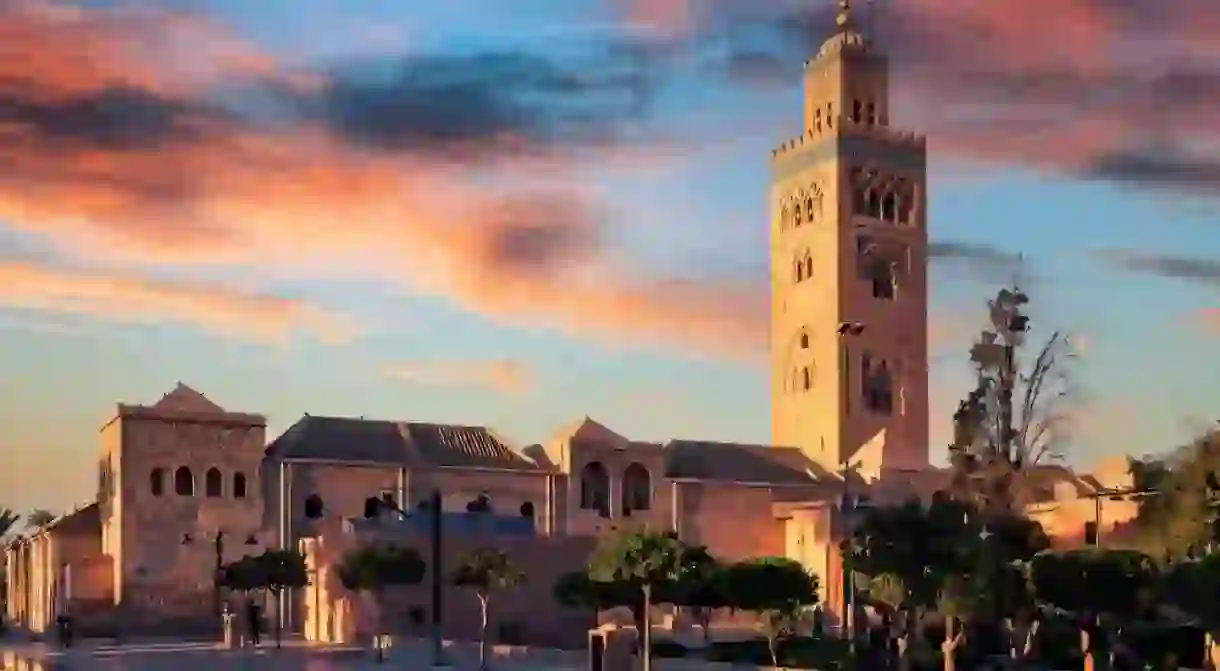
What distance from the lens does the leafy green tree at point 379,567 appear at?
43312 mm

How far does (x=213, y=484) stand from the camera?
5188cm

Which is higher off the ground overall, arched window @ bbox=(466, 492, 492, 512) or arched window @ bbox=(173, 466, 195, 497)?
arched window @ bbox=(173, 466, 195, 497)

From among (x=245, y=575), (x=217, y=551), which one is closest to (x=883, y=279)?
(x=217, y=551)

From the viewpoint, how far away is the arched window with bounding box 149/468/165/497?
167 feet

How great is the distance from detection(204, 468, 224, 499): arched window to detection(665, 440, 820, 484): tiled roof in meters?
16.5

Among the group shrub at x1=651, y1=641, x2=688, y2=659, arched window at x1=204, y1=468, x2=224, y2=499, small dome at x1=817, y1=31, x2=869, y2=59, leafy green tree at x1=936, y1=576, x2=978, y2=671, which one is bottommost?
shrub at x1=651, y1=641, x2=688, y2=659

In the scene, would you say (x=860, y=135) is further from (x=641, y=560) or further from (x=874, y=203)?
(x=641, y=560)

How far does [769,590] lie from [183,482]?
21.2m

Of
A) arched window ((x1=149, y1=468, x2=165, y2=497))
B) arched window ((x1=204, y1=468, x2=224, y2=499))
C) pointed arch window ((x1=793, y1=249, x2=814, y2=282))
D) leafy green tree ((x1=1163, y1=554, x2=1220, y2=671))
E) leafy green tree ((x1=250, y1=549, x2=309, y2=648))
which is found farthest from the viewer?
pointed arch window ((x1=793, y1=249, x2=814, y2=282))

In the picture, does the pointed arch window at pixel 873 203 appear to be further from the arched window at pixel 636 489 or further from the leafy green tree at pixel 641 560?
the leafy green tree at pixel 641 560

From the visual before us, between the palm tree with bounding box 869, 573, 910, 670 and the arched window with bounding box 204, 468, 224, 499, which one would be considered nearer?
the palm tree with bounding box 869, 573, 910, 670

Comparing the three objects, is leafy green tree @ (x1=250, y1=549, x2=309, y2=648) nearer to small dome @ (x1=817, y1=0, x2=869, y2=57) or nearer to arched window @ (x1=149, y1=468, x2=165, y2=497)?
arched window @ (x1=149, y1=468, x2=165, y2=497)

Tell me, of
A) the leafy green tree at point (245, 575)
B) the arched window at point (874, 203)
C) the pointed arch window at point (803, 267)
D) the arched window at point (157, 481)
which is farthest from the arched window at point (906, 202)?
the leafy green tree at point (245, 575)

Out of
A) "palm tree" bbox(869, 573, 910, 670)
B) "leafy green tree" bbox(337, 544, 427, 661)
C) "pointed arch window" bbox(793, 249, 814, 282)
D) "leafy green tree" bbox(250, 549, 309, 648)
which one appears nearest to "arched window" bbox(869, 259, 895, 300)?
"pointed arch window" bbox(793, 249, 814, 282)
